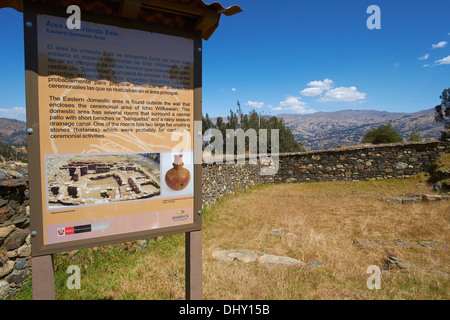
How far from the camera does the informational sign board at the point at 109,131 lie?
1943 mm

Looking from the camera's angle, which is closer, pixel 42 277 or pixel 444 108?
pixel 42 277

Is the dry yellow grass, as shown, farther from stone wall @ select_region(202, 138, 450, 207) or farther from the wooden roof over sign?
the wooden roof over sign

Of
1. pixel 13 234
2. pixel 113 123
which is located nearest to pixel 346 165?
pixel 113 123

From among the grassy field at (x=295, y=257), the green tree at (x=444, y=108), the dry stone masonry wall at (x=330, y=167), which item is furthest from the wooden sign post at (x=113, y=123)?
the green tree at (x=444, y=108)

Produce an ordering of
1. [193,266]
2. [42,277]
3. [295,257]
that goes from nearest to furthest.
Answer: [42,277]
[193,266]
[295,257]

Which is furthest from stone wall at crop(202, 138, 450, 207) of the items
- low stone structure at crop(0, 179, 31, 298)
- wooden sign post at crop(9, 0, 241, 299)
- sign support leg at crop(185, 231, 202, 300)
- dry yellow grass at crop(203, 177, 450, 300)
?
wooden sign post at crop(9, 0, 241, 299)

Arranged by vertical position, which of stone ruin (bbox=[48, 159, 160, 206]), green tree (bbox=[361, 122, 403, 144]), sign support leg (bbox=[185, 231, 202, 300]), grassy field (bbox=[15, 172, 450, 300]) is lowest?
grassy field (bbox=[15, 172, 450, 300])

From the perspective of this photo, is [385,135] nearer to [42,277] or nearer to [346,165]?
[346,165]

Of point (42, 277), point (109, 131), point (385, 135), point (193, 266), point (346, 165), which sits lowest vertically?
point (193, 266)

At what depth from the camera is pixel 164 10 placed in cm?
221

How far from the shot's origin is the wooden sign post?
194 centimetres

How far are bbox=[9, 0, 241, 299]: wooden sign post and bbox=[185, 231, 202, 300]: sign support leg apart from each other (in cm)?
1

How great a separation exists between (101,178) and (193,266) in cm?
129

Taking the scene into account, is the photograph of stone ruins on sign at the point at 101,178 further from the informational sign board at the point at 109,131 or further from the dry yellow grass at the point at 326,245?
the dry yellow grass at the point at 326,245
